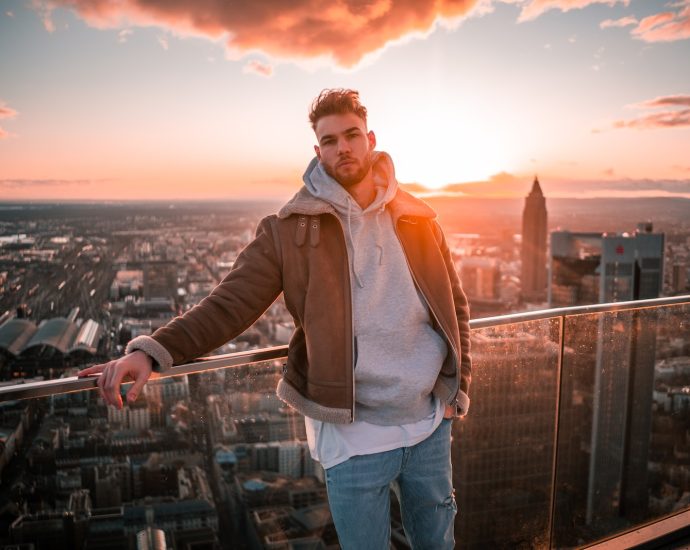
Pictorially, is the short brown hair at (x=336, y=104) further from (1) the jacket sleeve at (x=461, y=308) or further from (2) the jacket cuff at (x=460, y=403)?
(2) the jacket cuff at (x=460, y=403)

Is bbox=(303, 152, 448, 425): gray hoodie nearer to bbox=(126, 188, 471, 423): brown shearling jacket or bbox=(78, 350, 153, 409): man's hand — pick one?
bbox=(126, 188, 471, 423): brown shearling jacket

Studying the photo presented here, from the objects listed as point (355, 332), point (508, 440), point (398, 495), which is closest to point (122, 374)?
point (355, 332)

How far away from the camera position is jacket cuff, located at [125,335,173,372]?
1.57m

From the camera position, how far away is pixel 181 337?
63.2 inches

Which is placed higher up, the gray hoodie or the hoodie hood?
the hoodie hood

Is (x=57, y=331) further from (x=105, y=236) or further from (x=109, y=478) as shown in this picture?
(x=109, y=478)

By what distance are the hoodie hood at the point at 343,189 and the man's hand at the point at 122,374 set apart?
70 cm

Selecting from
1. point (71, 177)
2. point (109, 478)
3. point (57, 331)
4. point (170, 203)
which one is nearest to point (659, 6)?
point (57, 331)

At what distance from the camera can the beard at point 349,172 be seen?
5.65 ft

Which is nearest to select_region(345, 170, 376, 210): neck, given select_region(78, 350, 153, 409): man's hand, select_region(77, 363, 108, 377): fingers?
select_region(78, 350, 153, 409): man's hand

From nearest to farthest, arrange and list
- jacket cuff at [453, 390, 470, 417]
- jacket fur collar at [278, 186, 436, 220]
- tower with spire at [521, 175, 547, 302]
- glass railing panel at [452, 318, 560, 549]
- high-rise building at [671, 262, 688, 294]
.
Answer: jacket fur collar at [278, 186, 436, 220]
jacket cuff at [453, 390, 470, 417]
glass railing panel at [452, 318, 560, 549]
high-rise building at [671, 262, 688, 294]
tower with spire at [521, 175, 547, 302]

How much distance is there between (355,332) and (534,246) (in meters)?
46.2

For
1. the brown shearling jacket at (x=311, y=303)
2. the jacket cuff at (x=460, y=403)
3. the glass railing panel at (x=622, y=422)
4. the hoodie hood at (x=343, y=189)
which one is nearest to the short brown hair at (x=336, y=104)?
the hoodie hood at (x=343, y=189)

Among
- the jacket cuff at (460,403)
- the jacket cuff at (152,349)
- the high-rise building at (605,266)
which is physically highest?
the jacket cuff at (152,349)
